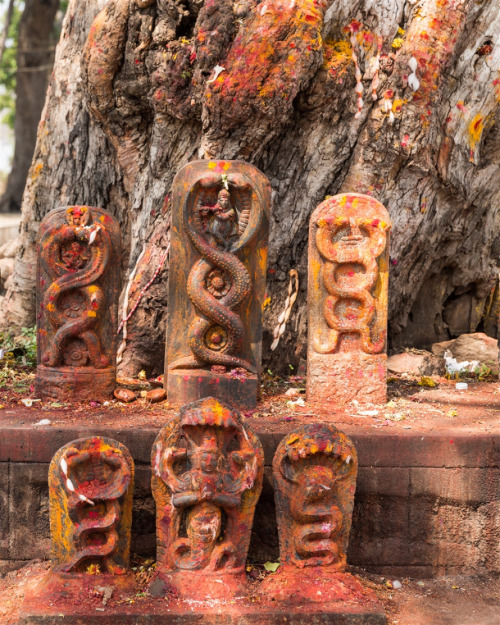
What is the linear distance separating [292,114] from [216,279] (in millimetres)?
1948

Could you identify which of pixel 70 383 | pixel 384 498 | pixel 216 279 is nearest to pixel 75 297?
pixel 70 383

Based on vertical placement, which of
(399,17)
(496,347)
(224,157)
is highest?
(399,17)

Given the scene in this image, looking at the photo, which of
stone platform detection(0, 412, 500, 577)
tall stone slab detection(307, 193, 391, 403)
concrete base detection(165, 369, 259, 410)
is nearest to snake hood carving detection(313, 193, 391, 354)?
tall stone slab detection(307, 193, 391, 403)

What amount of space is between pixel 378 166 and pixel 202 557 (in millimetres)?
3916

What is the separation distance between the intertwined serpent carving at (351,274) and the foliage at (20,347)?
2.72m

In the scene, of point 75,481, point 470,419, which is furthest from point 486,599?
point 75,481

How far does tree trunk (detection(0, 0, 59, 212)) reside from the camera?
573 inches

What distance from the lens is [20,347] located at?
663cm

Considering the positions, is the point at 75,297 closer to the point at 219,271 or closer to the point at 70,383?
the point at 70,383

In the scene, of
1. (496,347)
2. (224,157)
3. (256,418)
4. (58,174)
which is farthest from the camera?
(58,174)

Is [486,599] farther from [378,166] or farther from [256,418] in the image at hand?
[378,166]

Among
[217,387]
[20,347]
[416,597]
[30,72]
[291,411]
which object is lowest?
[416,597]

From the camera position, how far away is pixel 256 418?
4559 mm

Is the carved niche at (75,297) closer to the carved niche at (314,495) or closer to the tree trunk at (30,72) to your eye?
the carved niche at (314,495)
